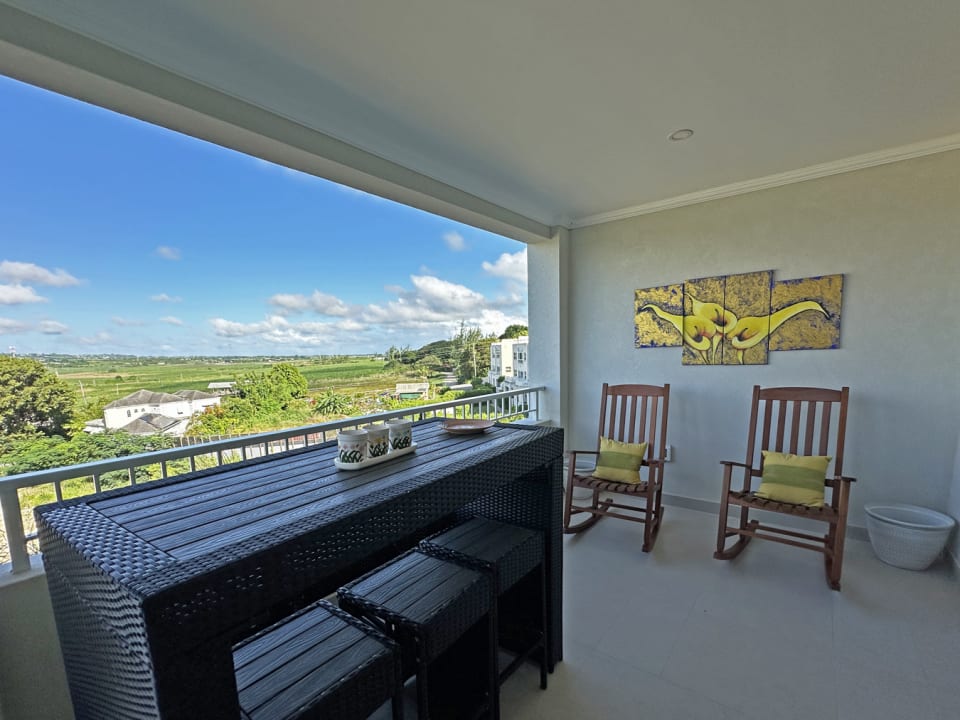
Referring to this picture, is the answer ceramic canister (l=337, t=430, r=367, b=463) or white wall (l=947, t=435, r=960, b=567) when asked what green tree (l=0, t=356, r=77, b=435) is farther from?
white wall (l=947, t=435, r=960, b=567)

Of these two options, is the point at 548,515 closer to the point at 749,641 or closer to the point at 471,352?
the point at 749,641

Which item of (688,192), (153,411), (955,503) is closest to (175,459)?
(153,411)

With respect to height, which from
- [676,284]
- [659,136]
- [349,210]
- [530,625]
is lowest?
[530,625]

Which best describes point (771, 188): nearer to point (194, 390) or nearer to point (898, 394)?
point (898, 394)

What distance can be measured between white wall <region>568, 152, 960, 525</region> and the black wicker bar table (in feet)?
8.00

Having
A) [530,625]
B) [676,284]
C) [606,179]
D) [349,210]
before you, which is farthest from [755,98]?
[349,210]

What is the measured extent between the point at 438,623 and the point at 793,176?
3510mm

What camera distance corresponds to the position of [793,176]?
283cm

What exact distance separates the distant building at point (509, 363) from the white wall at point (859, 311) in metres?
1.17

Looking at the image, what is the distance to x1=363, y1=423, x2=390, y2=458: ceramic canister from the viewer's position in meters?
1.37

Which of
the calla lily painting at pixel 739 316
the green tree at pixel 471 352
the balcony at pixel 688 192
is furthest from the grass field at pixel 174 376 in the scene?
the calla lily painting at pixel 739 316

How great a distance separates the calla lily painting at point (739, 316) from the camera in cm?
283

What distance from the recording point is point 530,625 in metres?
1.70

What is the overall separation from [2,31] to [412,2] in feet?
4.09
